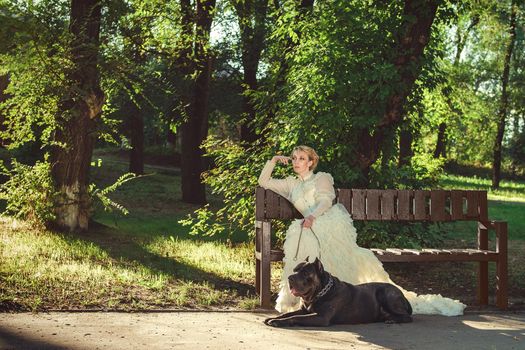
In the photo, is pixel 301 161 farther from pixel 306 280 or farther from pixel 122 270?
pixel 122 270

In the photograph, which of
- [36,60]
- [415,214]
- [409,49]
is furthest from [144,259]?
[409,49]

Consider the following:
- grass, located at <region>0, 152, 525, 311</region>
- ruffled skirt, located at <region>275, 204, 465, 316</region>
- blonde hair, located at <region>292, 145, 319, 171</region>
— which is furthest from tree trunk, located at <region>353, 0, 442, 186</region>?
ruffled skirt, located at <region>275, 204, 465, 316</region>

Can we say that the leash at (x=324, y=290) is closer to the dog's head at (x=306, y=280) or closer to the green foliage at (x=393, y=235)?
the dog's head at (x=306, y=280)

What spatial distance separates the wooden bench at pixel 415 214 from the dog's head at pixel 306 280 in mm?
1324

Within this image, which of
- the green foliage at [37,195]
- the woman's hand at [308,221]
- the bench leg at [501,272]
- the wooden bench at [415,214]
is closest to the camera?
the woman's hand at [308,221]

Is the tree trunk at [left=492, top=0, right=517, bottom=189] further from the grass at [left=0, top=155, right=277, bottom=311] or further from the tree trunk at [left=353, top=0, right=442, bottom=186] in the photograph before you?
the tree trunk at [left=353, top=0, right=442, bottom=186]

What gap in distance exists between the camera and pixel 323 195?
7840mm

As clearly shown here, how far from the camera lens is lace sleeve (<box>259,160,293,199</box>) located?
828 cm

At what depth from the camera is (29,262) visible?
9.71 meters

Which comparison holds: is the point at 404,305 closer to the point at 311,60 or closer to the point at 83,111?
the point at 311,60

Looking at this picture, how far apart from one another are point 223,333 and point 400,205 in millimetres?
3192

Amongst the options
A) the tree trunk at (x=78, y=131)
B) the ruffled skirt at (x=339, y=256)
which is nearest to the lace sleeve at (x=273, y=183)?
the ruffled skirt at (x=339, y=256)

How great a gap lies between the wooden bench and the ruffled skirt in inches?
11.1

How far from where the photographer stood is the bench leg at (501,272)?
27.4ft
